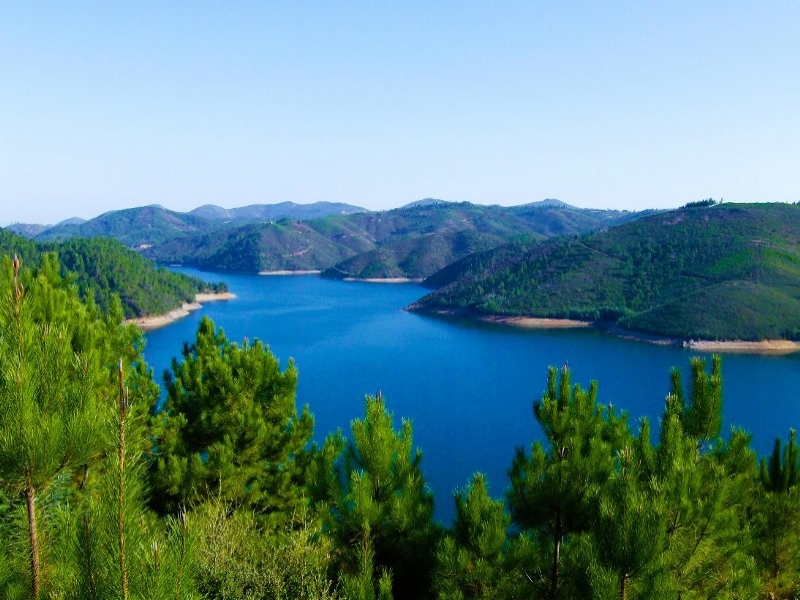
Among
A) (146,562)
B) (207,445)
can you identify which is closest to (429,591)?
(146,562)

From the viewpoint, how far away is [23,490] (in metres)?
2.74

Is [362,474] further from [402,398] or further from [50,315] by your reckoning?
[402,398]

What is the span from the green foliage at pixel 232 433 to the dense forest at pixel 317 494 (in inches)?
1.4

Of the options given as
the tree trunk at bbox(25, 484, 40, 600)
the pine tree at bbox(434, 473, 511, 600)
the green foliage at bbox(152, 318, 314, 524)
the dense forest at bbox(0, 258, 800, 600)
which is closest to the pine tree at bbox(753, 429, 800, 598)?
the dense forest at bbox(0, 258, 800, 600)

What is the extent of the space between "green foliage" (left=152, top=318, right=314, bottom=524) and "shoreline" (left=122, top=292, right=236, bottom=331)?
173ft

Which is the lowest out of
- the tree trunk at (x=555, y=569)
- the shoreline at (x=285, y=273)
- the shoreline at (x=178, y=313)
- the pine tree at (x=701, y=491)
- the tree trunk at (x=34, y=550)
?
the shoreline at (x=178, y=313)

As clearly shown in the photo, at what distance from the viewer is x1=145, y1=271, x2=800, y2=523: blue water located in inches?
1245

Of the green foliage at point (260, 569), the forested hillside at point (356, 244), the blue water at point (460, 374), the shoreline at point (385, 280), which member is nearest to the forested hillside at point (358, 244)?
the forested hillside at point (356, 244)

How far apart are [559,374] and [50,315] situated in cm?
642

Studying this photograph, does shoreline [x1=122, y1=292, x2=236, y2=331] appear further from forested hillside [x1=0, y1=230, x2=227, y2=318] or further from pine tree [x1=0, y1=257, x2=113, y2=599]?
pine tree [x1=0, y1=257, x2=113, y2=599]

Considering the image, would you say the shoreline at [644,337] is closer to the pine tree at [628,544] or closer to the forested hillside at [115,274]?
the forested hillside at [115,274]

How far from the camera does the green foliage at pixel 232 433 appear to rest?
995 cm

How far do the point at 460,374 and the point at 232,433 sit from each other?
1488 inches

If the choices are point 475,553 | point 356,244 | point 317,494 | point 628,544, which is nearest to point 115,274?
point 317,494
